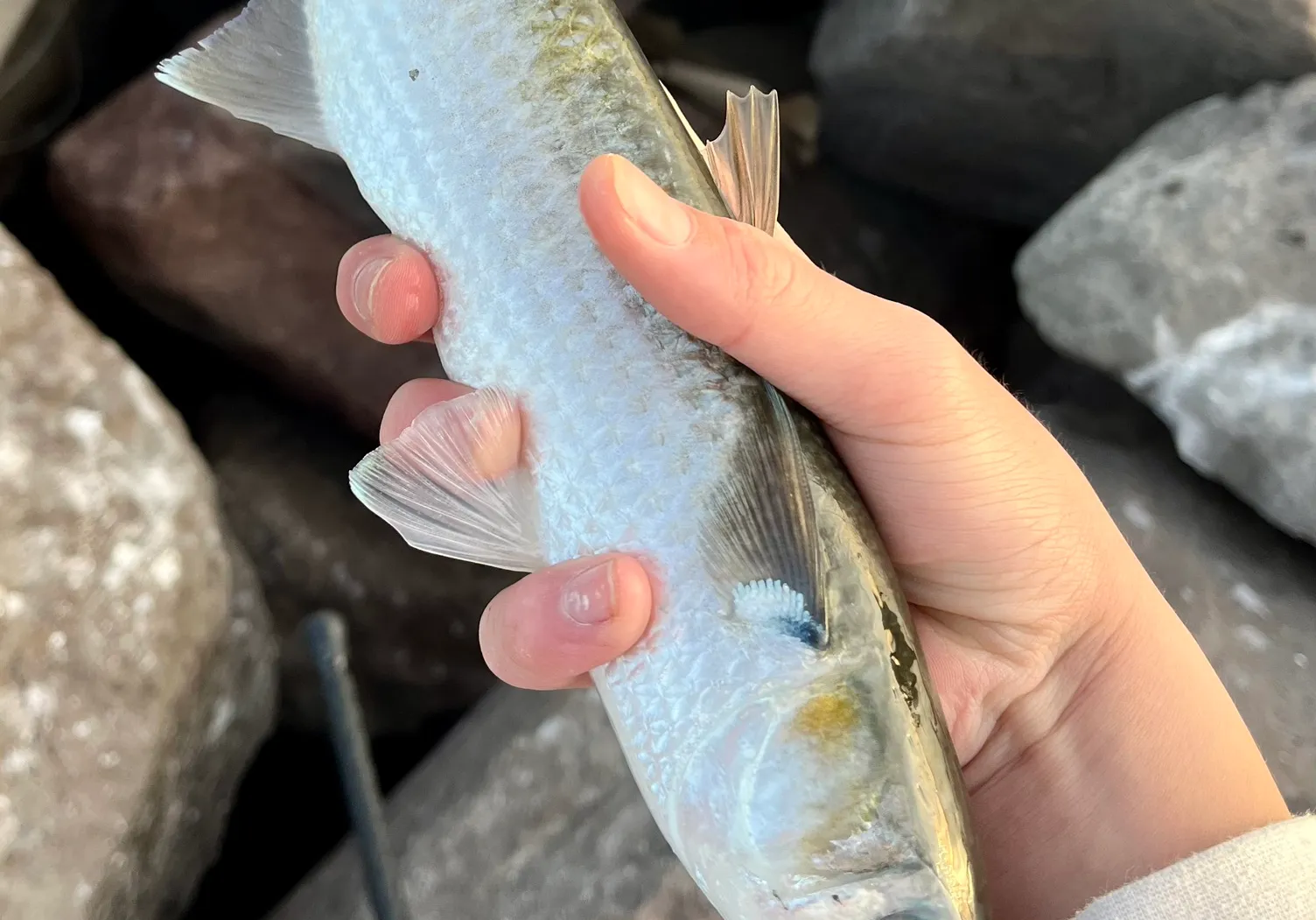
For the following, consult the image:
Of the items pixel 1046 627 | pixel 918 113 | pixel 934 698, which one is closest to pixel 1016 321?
pixel 918 113

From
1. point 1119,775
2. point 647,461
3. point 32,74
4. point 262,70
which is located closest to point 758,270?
point 647,461

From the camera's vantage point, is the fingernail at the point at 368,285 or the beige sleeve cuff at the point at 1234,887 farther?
the fingernail at the point at 368,285

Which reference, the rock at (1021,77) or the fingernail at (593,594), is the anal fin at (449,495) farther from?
the rock at (1021,77)

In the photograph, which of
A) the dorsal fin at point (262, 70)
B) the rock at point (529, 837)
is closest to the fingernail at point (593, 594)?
the dorsal fin at point (262, 70)

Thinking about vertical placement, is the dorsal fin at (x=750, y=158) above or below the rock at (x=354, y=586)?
above

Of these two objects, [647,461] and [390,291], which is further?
[390,291]

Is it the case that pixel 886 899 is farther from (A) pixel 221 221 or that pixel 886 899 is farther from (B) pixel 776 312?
(A) pixel 221 221

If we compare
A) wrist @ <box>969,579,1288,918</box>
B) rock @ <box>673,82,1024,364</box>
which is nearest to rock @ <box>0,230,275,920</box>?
wrist @ <box>969,579,1288,918</box>

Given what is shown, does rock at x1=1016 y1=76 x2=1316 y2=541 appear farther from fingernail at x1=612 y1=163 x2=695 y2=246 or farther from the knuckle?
fingernail at x1=612 y1=163 x2=695 y2=246
